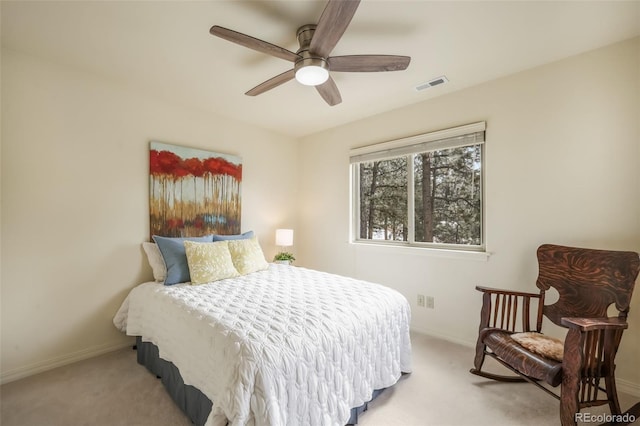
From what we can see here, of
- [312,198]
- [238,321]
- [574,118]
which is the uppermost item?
[574,118]

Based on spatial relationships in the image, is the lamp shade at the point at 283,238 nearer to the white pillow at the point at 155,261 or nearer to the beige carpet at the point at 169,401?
the white pillow at the point at 155,261

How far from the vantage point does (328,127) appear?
13.1ft

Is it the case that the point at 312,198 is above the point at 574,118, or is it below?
below

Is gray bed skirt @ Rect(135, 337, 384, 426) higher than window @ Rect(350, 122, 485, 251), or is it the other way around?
window @ Rect(350, 122, 485, 251)

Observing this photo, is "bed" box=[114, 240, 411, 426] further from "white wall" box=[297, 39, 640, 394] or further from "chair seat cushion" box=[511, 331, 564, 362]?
"white wall" box=[297, 39, 640, 394]

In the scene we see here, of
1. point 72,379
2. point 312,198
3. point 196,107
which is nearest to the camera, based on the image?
point 72,379

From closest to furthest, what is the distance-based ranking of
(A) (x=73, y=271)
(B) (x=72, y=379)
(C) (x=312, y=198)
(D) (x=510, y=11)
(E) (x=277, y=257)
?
(D) (x=510, y=11)
(B) (x=72, y=379)
(A) (x=73, y=271)
(E) (x=277, y=257)
(C) (x=312, y=198)

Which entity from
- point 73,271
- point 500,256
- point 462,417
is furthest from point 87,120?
point 500,256

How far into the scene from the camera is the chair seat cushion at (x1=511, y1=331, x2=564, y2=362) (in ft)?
5.74

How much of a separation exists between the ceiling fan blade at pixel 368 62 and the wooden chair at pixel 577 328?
69.9 inches

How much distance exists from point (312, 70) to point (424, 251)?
84.9 inches

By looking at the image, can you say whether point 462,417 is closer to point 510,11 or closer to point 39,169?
point 510,11

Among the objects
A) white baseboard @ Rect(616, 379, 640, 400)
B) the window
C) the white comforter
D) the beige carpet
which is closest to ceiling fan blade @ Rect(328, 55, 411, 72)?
the window

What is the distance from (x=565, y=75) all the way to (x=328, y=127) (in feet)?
8.28
